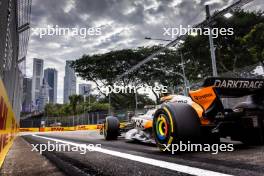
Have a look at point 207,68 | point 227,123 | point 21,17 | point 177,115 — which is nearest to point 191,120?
point 177,115

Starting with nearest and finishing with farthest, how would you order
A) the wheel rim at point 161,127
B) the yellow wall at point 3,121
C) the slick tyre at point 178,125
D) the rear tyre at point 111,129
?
1. the yellow wall at point 3,121
2. the slick tyre at point 178,125
3. the wheel rim at point 161,127
4. the rear tyre at point 111,129

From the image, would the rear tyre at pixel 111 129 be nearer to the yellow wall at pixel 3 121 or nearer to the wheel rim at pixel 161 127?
the yellow wall at pixel 3 121

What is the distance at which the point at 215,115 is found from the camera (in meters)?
3.46

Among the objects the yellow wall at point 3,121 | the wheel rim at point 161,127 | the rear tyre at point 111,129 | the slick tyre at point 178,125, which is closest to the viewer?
the yellow wall at point 3,121

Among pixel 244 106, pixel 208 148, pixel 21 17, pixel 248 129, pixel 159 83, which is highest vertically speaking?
pixel 159 83

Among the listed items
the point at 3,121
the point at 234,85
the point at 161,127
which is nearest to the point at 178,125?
the point at 161,127

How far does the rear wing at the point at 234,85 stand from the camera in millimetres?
3286

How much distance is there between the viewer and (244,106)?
Answer: 3.60 meters

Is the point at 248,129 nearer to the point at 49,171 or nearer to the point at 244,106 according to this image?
the point at 244,106

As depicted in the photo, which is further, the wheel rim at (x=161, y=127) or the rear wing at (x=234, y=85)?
the wheel rim at (x=161, y=127)

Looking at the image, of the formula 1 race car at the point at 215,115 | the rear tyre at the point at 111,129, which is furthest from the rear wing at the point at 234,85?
the rear tyre at the point at 111,129

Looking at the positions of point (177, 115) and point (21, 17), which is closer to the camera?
point (177, 115)

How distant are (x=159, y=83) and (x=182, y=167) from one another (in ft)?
125

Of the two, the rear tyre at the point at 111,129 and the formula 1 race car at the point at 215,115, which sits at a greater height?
the formula 1 race car at the point at 215,115
